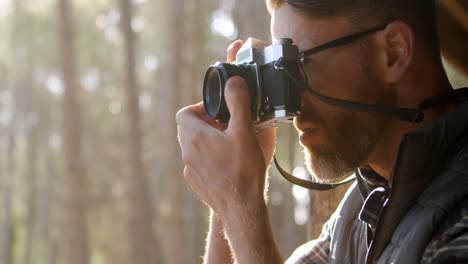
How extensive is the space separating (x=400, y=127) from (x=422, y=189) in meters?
0.26

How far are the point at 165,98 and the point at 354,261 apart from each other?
14051mm

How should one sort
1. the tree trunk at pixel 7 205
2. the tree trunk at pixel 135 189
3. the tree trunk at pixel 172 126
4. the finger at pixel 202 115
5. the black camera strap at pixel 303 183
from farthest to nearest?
1. the tree trunk at pixel 7 205
2. the tree trunk at pixel 172 126
3. the tree trunk at pixel 135 189
4. the black camera strap at pixel 303 183
5. the finger at pixel 202 115

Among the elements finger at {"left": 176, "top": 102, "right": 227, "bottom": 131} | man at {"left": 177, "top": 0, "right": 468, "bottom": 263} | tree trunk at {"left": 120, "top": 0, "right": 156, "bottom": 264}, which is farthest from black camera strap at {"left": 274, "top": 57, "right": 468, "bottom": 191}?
tree trunk at {"left": 120, "top": 0, "right": 156, "bottom": 264}

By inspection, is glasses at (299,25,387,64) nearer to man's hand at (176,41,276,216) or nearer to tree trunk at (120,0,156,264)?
man's hand at (176,41,276,216)

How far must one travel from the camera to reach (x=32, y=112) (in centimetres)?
2761

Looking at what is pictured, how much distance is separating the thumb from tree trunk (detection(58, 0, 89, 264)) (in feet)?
38.1

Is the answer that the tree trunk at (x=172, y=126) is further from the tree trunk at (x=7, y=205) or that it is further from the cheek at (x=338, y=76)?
the cheek at (x=338, y=76)

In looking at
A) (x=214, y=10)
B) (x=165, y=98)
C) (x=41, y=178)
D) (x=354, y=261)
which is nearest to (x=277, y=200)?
(x=165, y=98)

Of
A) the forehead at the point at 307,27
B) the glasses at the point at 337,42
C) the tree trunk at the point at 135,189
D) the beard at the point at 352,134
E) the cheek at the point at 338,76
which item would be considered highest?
the forehead at the point at 307,27

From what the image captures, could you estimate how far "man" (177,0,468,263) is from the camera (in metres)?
2.03

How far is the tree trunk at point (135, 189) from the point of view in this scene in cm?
1330

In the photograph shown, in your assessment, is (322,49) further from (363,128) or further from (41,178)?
(41,178)

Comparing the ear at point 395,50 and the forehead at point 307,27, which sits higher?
the forehead at point 307,27

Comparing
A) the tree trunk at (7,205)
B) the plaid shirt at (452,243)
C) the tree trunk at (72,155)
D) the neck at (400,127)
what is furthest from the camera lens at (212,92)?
the tree trunk at (7,205)
